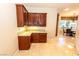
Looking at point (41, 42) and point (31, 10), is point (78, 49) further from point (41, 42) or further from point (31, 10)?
point (31, 10)

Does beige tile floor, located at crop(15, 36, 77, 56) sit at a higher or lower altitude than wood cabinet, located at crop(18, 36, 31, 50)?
lower

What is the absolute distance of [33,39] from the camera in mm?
5719

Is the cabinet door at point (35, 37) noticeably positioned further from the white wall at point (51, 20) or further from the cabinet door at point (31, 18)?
the white wall at point (51, 20)

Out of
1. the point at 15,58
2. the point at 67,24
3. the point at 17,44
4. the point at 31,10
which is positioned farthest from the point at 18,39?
the point at 67,24

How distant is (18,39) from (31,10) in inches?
117

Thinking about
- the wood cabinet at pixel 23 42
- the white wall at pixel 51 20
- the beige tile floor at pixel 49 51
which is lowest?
the beige tile floor at pixel 49 51

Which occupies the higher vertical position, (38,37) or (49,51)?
(38,37)

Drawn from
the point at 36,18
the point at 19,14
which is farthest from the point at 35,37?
the point at 19,14

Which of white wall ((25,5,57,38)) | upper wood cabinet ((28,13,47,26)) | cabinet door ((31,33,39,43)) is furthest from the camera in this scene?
white wall ((25,5,57,38))

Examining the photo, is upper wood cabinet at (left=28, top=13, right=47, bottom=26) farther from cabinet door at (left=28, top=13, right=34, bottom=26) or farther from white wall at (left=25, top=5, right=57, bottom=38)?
white wall at (left=25, top=5, right=57, bottom=38)

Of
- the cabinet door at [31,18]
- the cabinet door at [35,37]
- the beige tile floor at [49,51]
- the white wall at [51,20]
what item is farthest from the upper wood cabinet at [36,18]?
the beige tile floor at [49,51]

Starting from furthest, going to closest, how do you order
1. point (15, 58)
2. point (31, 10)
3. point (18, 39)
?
point (31, 10) < point (18, 39) < point (15, 58)

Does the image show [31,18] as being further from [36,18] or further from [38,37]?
[38,37]

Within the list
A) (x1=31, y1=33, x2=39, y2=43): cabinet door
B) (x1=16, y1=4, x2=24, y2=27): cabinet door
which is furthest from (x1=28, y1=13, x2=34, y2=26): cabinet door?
(x1=16, y1=4, x2=24, y2=27): cabinet door
